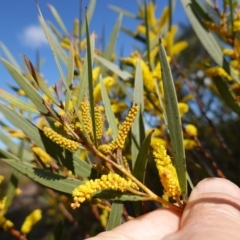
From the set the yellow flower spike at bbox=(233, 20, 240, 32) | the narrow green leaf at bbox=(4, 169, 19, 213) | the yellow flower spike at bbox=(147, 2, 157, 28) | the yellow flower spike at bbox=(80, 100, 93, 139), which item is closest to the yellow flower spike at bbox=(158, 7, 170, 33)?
the yellow flower spike at bbox=(147, 2, 157, 28)

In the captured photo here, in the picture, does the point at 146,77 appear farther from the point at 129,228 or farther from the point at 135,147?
the point at 129,228

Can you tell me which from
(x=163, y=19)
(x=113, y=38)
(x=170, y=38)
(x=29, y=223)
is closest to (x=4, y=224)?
(x=29, y=223)

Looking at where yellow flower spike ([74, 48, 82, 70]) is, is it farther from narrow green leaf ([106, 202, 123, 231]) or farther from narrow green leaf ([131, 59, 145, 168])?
narrow green leaf ([106, 202, 123, 231])

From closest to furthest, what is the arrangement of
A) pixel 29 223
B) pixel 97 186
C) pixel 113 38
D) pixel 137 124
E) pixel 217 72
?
1. pixel 97 186
2. pixel 137 124
3. pixel 29 223
4. pixel 217 72
5. pixel 113 38

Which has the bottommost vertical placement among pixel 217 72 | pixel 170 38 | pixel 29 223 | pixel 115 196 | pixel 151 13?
pixel 29 223

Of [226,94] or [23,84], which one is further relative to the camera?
[226,94]

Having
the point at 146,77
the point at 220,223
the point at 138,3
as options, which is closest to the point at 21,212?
the point at 138,3

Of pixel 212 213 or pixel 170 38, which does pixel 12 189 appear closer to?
pixel 212 213
